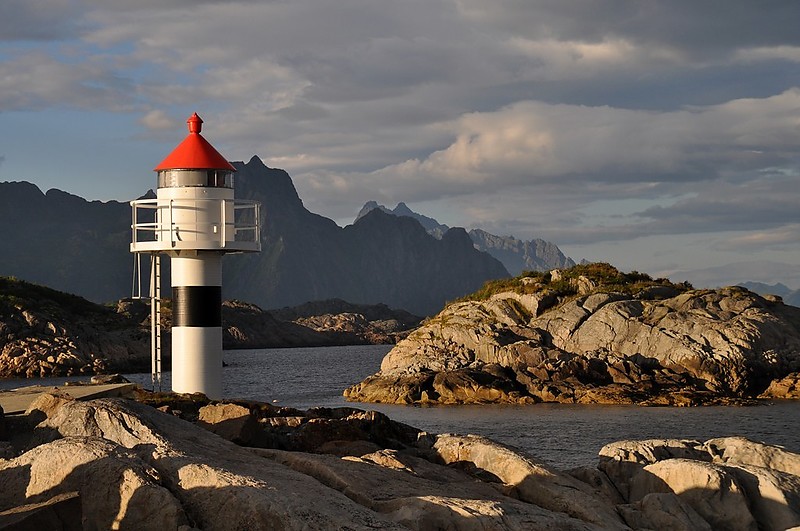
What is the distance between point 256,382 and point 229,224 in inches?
2168

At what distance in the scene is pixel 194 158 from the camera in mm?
22781

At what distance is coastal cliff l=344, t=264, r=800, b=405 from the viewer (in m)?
49.7

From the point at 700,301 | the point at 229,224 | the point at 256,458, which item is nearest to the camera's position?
the point at 256,458

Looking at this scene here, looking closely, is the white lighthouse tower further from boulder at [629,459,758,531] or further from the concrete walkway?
boulder at [629,459,758,531]

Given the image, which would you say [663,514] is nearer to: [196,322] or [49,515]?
[49,515]

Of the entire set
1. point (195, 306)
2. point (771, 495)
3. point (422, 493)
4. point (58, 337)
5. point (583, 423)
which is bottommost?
point (583, 423)

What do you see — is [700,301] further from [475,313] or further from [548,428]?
[548,428]

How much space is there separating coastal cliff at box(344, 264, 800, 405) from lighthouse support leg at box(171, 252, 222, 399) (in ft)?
92.5

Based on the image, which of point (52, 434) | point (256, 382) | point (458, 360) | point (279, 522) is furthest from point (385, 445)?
point (256, 382)

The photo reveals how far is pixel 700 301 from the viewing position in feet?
179

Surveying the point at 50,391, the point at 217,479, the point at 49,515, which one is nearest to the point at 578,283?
the point at 50,391

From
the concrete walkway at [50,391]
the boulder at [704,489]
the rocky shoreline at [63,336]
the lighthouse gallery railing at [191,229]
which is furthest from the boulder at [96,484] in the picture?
the rocky shoreline at [63,336]

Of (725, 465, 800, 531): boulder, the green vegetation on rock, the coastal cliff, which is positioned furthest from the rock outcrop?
(725, 465, 800, 531): boulder

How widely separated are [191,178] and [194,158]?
0.45 meters
